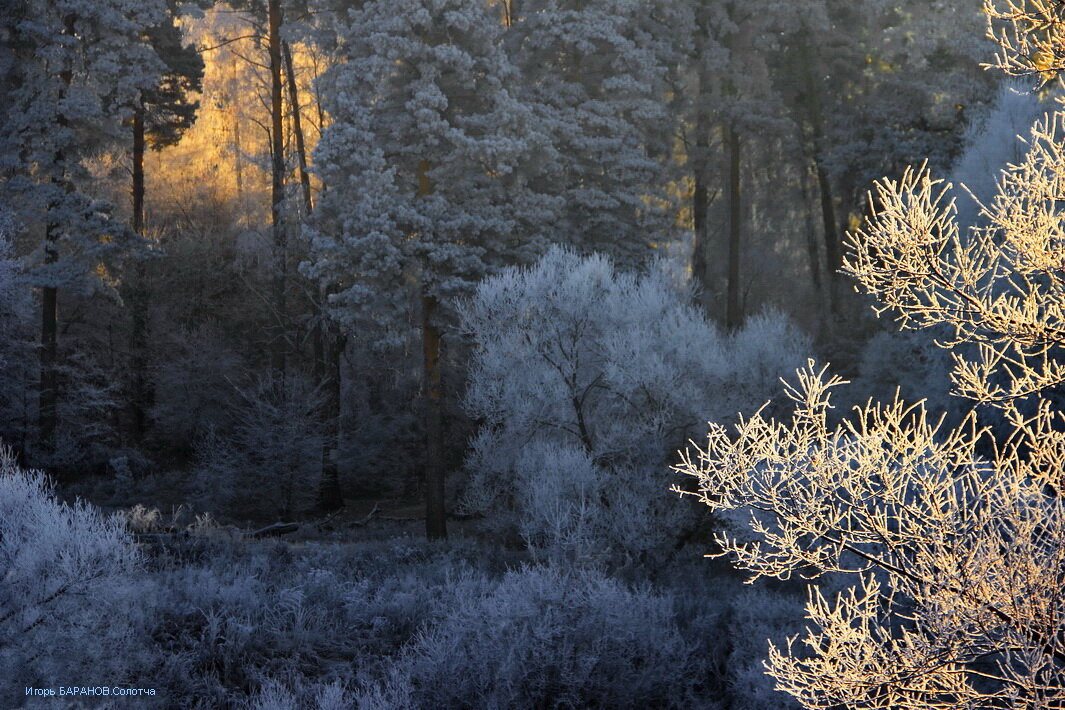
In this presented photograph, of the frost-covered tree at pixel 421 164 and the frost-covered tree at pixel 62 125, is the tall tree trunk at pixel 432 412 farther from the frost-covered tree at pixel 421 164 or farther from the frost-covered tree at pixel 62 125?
the frost-covered tree at pixel 62 125

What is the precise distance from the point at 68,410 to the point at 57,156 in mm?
6483

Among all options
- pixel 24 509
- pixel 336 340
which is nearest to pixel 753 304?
pixel 336 340

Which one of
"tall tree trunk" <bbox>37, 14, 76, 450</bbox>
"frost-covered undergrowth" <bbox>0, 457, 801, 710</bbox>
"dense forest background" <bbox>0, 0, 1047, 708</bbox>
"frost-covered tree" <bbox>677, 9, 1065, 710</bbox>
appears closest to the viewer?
"frost-covered tree" <bbox>677, 9, 1065, 710</bbox>

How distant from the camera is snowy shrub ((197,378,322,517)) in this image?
23.4 meters

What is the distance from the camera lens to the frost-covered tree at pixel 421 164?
1973 centimetres

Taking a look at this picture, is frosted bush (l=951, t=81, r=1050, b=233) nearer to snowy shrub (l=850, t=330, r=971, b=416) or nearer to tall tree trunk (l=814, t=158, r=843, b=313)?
snowy shrub (l=850, t=330, r=971, b=416)

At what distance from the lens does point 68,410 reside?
2483 cm

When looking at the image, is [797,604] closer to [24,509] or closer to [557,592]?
[557,592]

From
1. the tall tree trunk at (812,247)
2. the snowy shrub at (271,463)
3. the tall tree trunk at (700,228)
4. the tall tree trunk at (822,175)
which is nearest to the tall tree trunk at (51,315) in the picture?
the snowy shrub at (271,463)

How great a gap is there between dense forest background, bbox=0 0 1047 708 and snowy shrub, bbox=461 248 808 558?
70mm

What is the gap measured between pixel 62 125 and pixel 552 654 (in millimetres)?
19259

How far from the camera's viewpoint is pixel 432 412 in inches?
803

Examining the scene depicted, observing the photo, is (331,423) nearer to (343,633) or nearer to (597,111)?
(597,111)

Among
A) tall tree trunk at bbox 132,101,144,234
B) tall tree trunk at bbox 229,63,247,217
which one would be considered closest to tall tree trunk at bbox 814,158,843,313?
tall tree trunk at bbox 132,101,144,234
